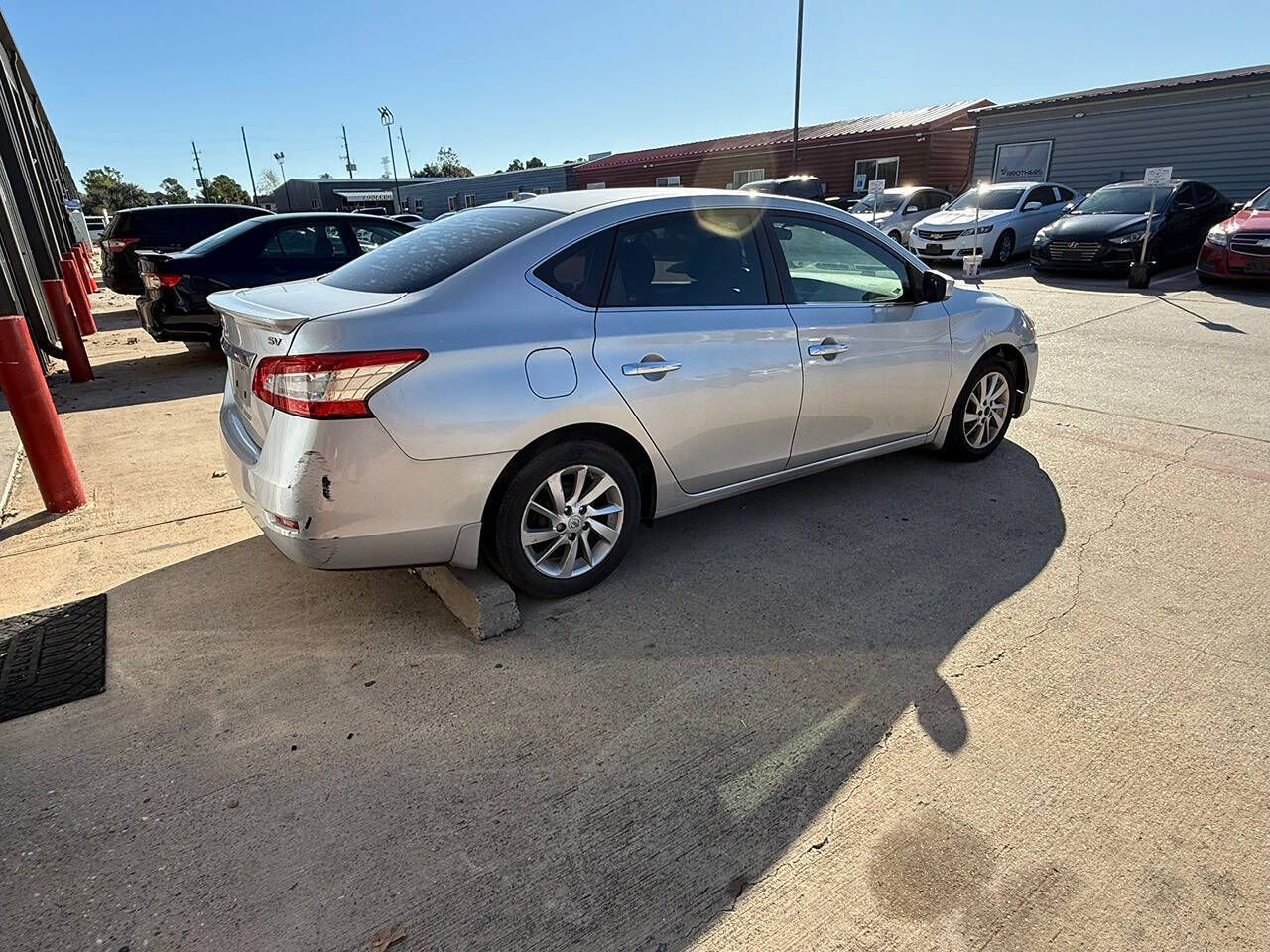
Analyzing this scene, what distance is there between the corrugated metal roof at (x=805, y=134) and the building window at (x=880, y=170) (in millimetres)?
937

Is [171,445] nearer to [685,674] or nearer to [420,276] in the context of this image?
[420,276]

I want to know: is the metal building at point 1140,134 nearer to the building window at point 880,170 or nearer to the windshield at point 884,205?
the windshield at point 884,205

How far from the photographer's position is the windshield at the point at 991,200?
15404 millimetres

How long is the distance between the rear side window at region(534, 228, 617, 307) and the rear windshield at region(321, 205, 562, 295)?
0.21 m

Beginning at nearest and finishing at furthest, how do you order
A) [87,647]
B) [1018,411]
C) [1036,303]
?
[87,647]
[1018,411]
[1036,303]

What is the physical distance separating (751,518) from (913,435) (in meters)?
1.12

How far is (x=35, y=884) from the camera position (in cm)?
197

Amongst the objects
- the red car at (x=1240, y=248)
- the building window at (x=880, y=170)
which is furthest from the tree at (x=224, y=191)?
the red car at (x=1240, y=248)

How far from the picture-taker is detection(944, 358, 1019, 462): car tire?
4.57 metres

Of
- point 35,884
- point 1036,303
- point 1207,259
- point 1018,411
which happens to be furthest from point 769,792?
point 1207,259

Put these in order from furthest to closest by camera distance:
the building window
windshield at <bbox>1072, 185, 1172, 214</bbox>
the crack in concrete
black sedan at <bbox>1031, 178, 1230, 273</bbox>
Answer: the building window → windshield at <bbox>1072, 185, 1172, 214</bbox> → black sedan at <bbox>1031, 178, 1230, 273</bbox> → the crack in concrete

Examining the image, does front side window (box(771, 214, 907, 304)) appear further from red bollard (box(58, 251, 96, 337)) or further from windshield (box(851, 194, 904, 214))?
windshield (box(851, 194, 904, 214))

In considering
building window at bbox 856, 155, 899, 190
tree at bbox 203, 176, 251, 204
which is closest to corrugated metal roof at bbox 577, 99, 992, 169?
building window at bbox 856, 155, 899, 190

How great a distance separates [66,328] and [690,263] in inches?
284
